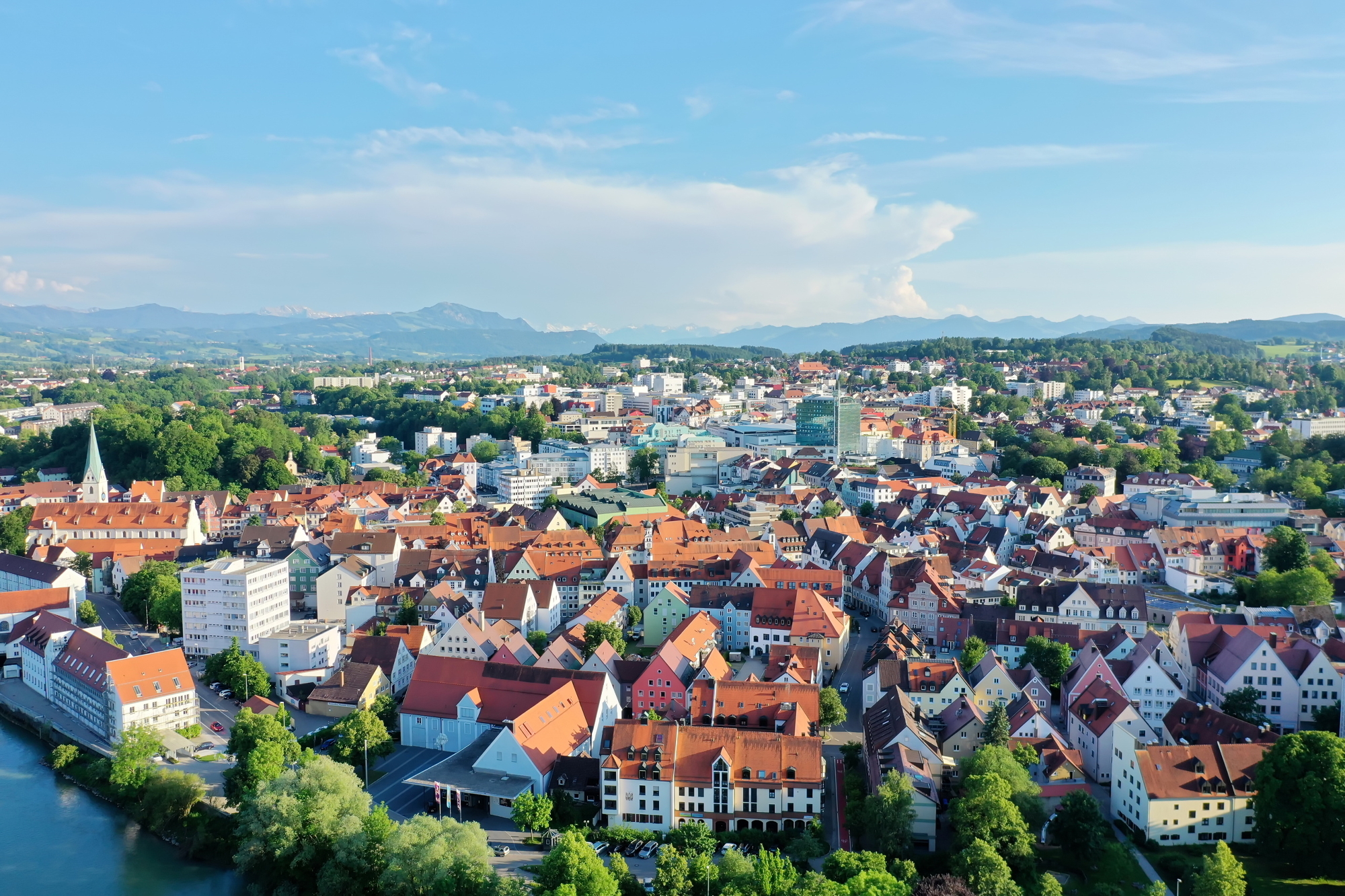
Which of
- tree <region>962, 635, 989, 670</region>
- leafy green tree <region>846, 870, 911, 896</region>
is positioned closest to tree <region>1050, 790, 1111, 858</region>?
leafy green tree <region>846, 870, 911, 896</region>

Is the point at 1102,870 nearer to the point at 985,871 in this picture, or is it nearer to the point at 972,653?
the point at 985,871

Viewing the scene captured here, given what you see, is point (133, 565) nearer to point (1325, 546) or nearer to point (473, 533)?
point (473, 533)

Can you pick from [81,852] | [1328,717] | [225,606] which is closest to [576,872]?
[81,852]

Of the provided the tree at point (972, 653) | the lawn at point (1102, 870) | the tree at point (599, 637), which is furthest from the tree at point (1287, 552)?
the tree at point (599, 637)

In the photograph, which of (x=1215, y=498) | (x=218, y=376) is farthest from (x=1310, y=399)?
(x=218, y=376)

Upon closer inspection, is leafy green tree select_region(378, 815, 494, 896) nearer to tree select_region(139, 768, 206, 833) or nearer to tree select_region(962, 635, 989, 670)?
tree select_region(139, 768, 206, 833)

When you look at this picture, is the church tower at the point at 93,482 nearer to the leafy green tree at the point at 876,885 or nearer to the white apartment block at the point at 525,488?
the white apartment block at the point at 525,488
